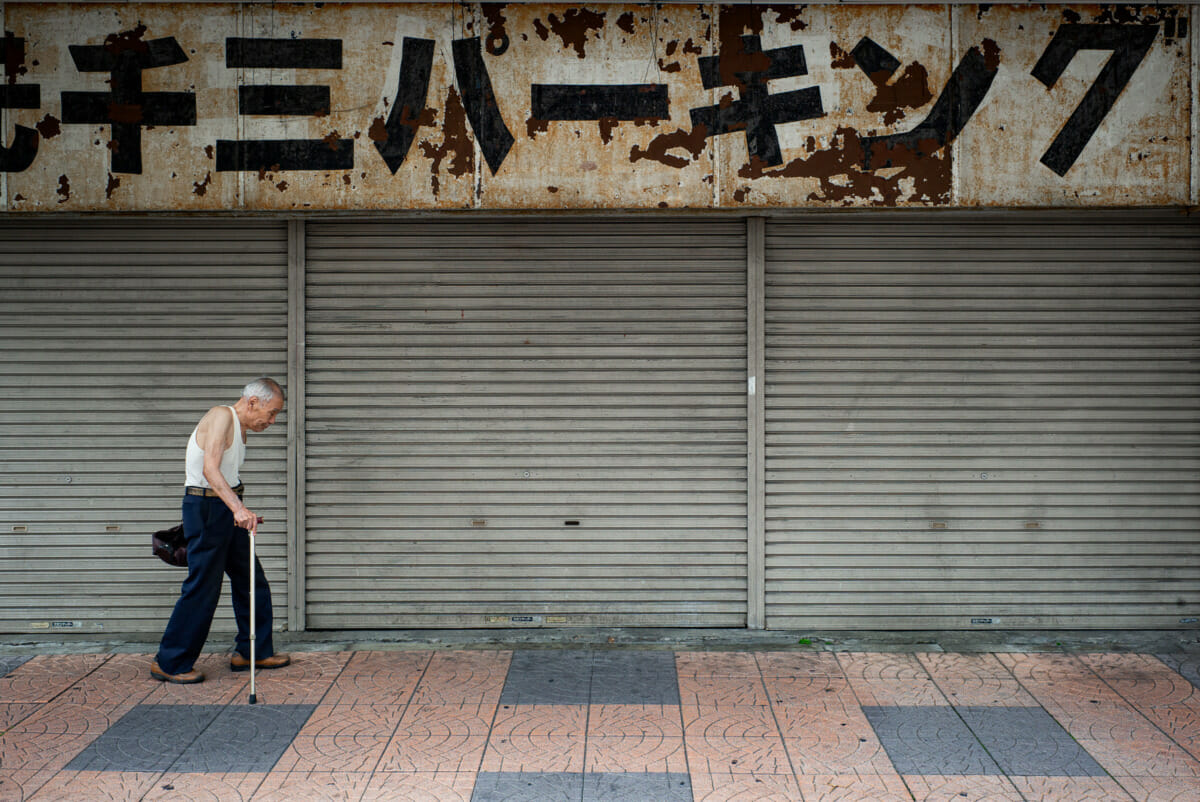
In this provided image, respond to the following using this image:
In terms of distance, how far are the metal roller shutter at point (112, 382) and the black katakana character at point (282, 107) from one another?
1.74ft

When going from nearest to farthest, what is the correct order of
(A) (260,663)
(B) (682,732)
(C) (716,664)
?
(B) (682,732)
(A) (260,663)
(C) (716,664)

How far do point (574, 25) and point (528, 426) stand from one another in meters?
2.66

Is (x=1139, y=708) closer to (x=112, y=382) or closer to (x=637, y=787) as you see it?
(x=637, y=787)

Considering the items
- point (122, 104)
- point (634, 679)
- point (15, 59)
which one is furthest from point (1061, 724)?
point (15, 59)

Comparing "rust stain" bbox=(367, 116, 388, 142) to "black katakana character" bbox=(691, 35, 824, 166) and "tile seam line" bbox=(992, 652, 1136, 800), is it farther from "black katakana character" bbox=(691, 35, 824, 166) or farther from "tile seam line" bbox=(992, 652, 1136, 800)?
"tile seam line" bbox=(992, 652, 1136, 800)

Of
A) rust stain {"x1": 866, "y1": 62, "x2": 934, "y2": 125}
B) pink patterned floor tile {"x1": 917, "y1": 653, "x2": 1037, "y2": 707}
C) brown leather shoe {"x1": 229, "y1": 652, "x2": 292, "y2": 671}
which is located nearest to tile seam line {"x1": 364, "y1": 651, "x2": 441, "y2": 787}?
brown leather shoe {"x1": 229, "y1": 652, "x2": 292, "y2": 671}

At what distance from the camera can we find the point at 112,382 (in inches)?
247

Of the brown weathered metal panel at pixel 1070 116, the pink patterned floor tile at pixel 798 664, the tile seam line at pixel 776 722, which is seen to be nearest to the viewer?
the tile seam line at pixel 776 722

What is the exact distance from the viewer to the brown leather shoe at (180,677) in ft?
17.6

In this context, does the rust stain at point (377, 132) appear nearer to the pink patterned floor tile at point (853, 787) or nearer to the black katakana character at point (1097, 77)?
the black katakana character at point (1097, 77)

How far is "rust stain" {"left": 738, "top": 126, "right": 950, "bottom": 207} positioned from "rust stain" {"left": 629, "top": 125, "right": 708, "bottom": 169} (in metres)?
0.32

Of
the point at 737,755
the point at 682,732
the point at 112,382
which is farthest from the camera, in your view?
the point at 112,382

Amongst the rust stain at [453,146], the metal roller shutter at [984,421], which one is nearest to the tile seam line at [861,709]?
the metal roller shutter at [984,421]

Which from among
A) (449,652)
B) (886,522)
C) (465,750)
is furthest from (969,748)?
(449,652)
